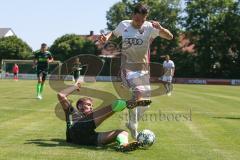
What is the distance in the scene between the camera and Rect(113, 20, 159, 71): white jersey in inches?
393

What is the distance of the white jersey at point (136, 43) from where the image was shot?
393 inches

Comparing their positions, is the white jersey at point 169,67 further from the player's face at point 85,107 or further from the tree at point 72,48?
the tree at point 72,48

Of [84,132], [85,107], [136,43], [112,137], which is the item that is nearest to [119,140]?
[112,137]

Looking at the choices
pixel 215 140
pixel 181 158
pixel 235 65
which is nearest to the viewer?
pixel 181 158

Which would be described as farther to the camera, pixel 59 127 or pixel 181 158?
pixel 59 127

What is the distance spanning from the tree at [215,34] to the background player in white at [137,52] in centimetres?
6858

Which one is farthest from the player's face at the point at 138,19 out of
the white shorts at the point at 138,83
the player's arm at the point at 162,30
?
the white shorts at the point at 138,83

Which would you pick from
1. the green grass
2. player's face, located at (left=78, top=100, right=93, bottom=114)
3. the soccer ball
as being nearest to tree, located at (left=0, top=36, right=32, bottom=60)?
the green grass

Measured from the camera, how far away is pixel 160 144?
10.1 meters

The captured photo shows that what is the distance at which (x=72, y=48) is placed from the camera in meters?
104

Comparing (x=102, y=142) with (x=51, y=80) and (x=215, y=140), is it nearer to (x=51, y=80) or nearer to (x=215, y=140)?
(x=215, y=140)

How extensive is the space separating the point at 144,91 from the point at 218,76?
69.5m

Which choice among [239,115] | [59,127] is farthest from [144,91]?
[239,115]

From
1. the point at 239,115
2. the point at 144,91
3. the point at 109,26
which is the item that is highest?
the point at 109,26
